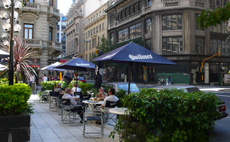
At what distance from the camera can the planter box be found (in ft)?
15.9

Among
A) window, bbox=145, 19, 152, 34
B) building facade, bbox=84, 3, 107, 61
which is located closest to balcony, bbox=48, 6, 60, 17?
window, bbox=145, 19, 152, 34

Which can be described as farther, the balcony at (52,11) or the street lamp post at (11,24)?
the balcony at (52,11)

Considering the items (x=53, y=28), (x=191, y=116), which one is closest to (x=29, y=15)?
(x=53, y=28)

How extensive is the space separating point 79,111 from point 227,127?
212 inches

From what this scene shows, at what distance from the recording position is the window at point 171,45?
134ft

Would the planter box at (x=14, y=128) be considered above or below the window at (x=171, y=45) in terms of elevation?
below

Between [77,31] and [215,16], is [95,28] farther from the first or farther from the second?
[215,16]

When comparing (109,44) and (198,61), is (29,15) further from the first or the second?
(198,61)

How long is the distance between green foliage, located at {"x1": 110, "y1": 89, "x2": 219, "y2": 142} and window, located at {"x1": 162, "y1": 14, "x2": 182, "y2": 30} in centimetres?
3880

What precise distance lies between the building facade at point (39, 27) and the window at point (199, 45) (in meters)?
24.0

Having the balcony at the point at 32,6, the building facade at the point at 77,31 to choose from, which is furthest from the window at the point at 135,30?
the building facade at the point at 77,31

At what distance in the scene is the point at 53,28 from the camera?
3528cm

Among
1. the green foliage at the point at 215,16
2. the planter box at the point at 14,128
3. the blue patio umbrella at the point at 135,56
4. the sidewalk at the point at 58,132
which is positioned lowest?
the sidewalk at the point at 58,132

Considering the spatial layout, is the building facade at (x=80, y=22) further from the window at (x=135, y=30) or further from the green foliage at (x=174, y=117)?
the green foliage at (x=174, y=117)
